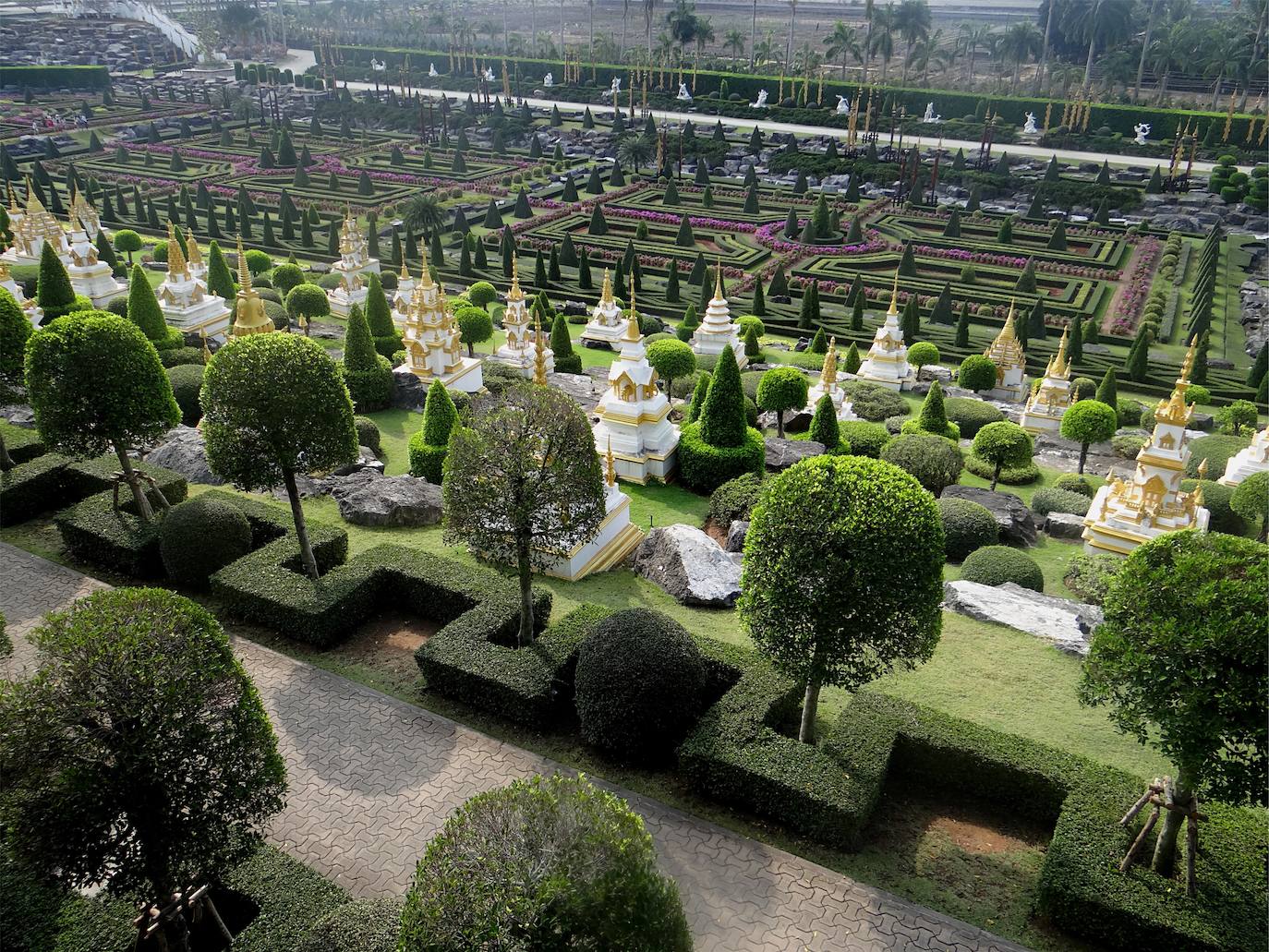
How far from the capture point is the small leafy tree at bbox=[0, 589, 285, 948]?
9.52m

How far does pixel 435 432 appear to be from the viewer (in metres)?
23.2

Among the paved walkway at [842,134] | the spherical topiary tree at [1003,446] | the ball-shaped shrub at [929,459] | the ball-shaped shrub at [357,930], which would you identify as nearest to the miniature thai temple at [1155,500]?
the spherical topiary tree at [1003,446]

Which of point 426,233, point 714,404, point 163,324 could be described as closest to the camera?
point 714,404

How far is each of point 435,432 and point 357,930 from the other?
47.0 feet

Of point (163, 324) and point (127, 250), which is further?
point (127, 250)

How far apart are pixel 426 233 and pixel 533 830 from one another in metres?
46.0

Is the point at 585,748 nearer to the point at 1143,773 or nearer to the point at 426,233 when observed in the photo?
the point at 1143,773

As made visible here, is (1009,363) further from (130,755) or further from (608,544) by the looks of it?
(130,755)

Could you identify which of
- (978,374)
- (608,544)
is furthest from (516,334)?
(978,374)

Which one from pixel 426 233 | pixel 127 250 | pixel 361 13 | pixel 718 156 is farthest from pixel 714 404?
pixel 361 13

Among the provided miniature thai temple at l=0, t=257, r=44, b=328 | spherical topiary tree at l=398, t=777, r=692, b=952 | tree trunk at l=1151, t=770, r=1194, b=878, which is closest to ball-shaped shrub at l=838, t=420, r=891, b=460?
tree trunk at l=1151, t=770, r=1194, b=878

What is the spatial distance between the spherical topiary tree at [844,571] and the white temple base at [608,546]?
6515 millimetres

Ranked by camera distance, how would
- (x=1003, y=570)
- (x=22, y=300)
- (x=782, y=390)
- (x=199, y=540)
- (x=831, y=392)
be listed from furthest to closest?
(x=22, y=300) → (x=831, y=392) → (x=782, y=390) → (x=1003, y=570) → (x=199, y=540)

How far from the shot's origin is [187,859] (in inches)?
395
